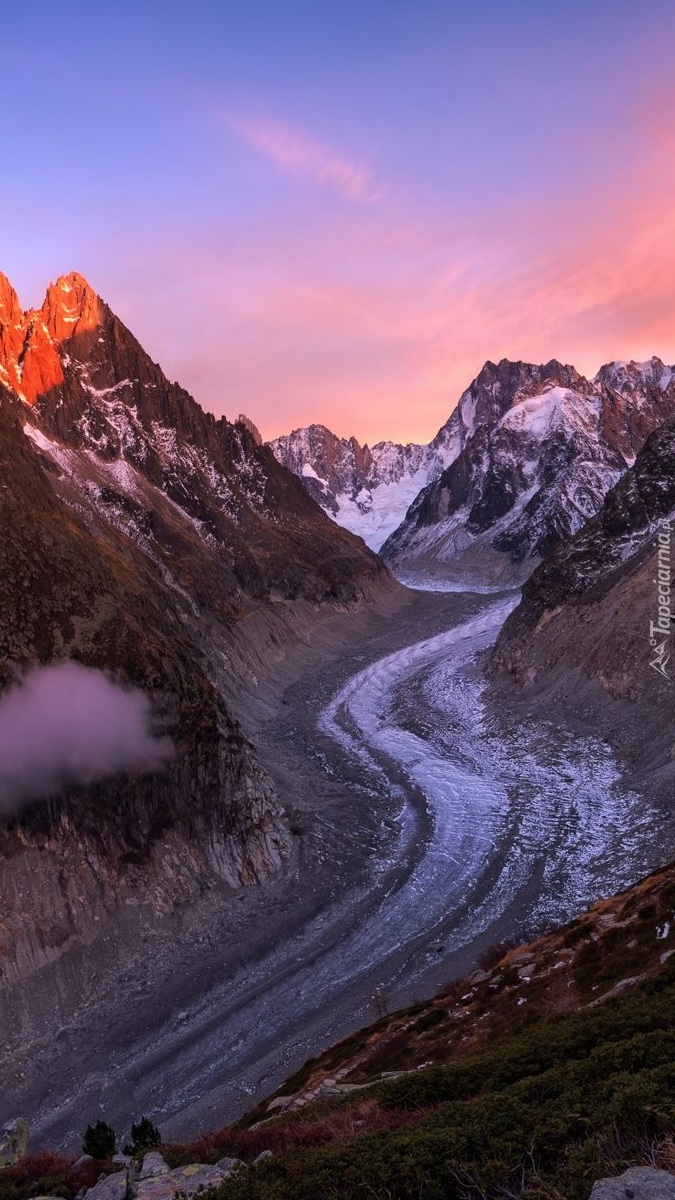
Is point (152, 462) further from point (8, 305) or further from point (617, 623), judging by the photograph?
point (617, 623)

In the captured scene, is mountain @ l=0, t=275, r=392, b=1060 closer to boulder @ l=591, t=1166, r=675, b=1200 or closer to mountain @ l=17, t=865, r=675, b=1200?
mountain @ l=17, t=865, r=675, b=1200

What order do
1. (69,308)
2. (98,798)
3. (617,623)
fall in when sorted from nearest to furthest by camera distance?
1. (98,798)
2. (617,623)
3. (69,308)

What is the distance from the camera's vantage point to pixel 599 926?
28.8 meters

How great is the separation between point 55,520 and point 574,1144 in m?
51.2

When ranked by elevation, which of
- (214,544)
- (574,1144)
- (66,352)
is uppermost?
(66,352)

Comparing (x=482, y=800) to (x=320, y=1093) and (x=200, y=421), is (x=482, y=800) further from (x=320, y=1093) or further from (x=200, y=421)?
(x=200, y=421)

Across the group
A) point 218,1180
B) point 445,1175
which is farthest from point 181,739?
point 445,1175

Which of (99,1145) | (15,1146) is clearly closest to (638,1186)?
(99,1145)

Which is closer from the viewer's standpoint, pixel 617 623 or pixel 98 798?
pixel 98 798

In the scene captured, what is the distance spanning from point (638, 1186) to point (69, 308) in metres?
171

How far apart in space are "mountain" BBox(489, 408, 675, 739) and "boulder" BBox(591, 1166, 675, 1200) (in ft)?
168

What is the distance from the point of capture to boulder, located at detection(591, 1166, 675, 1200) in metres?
7.25

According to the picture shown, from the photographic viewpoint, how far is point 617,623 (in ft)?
258

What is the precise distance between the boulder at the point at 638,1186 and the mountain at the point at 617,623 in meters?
51.2
